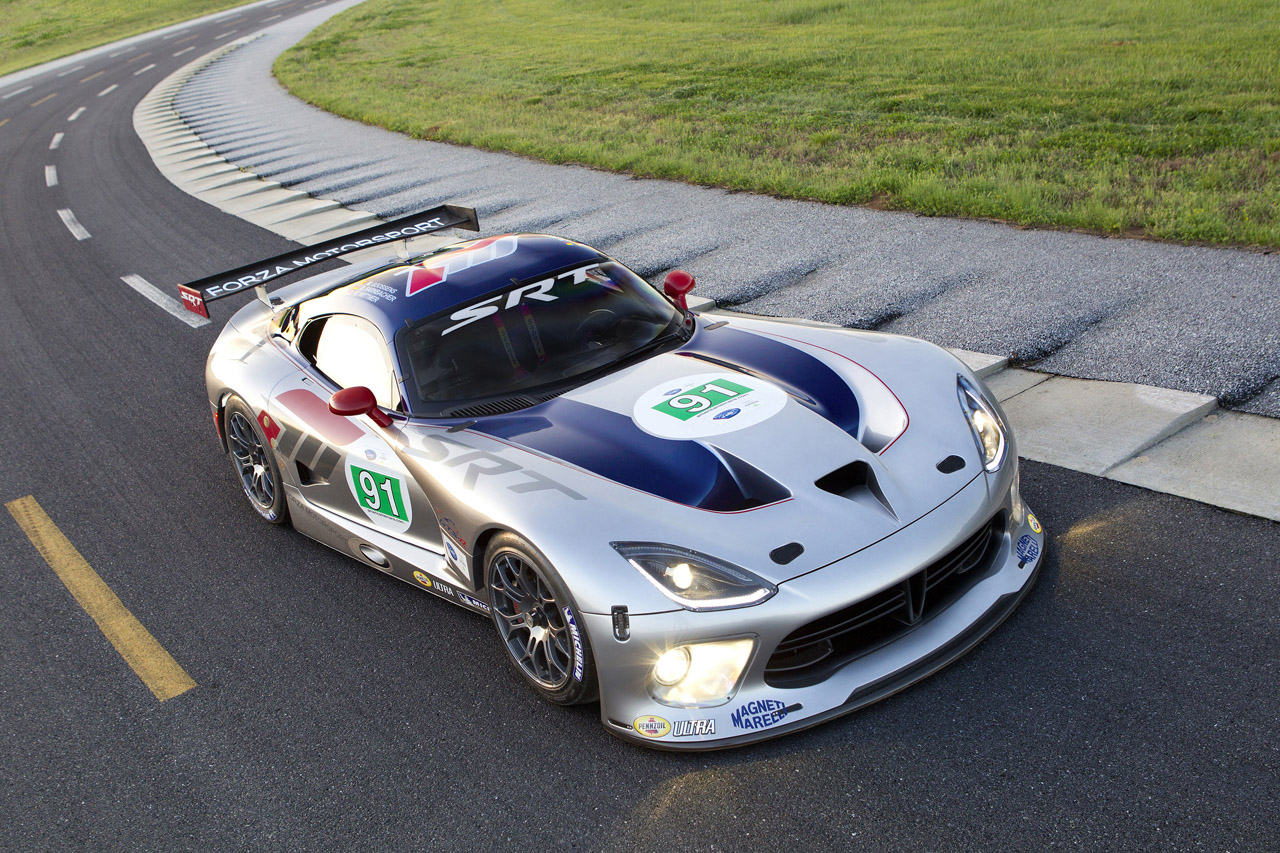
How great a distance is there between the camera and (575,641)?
328cm

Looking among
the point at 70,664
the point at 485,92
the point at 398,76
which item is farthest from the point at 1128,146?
the point at 398,76

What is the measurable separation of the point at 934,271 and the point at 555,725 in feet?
16.7

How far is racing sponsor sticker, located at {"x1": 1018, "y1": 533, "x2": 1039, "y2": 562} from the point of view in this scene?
3682mm

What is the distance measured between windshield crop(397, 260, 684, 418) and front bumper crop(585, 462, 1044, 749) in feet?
4.59

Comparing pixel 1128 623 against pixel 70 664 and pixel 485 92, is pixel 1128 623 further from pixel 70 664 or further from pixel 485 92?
pixel 485 92

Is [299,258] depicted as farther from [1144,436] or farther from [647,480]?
[1144,436]

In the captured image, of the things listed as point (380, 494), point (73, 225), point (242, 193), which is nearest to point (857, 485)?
point (380, 494)

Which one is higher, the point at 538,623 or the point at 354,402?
the point at 354,402

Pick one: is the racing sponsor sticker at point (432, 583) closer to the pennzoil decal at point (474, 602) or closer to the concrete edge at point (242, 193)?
the pennzoil decal at point (474, 602)

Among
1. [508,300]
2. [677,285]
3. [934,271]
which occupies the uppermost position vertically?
[508,300]

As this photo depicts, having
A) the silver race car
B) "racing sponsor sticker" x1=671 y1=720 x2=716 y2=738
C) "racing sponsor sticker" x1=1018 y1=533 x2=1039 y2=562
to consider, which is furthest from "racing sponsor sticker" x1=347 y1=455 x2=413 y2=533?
"racing sponsor sticker" x1=1018 y1=533 x2=1039 y2=562

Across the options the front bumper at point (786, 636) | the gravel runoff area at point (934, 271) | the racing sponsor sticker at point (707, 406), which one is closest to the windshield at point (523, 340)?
the racing sponsor sticker at point (707, 406)

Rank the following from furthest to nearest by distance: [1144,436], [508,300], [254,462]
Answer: [254,462], [1144,436], [508,300]

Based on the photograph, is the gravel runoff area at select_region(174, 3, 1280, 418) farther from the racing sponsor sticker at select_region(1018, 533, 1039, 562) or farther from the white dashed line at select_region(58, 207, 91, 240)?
the white dashed line at select_region(58, 207, 91, 240)
